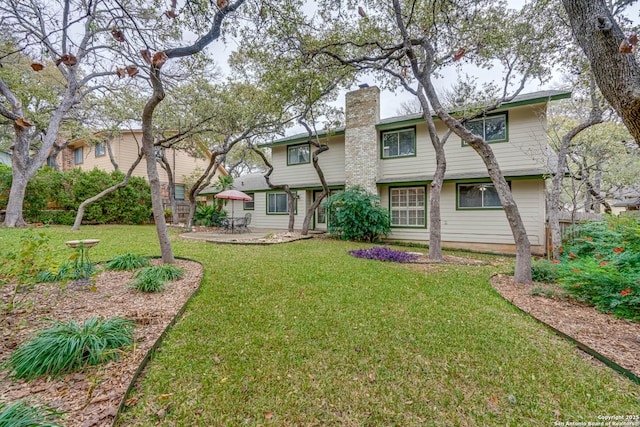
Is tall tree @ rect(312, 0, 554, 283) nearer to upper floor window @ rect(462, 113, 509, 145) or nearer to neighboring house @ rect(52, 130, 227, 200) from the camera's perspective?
upper floor window @ rect(462, 113, 509, 145)

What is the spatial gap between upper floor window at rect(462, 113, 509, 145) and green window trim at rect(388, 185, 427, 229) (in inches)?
109

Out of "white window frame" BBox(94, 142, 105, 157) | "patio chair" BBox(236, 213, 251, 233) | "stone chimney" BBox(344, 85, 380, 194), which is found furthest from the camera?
"white window frame" BBox(94, 142, 105, 157)

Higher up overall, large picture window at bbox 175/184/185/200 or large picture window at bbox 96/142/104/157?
large picture window at bbox 96/142/104/157

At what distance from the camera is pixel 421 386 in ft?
7.67

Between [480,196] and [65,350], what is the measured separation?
11172mm

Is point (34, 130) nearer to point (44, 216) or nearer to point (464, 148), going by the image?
point (44, 216)

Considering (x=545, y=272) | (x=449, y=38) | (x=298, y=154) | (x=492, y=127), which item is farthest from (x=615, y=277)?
(x=298, y=154)

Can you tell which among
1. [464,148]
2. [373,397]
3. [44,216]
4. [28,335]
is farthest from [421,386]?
[44,216]

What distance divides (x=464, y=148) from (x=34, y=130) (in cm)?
2147

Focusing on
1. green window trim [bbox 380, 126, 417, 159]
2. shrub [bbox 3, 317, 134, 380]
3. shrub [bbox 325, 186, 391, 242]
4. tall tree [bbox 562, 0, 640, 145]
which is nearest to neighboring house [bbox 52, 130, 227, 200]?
shrub [bbox 325, 186, 391, 242]

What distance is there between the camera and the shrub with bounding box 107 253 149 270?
546 cm

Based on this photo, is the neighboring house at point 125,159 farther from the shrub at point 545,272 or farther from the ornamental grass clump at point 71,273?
the shrub at point 545,272

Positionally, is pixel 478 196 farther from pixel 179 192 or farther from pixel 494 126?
pixel 179 192

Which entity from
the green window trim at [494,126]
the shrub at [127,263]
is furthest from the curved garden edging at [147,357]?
the green window trim at [494,126]
